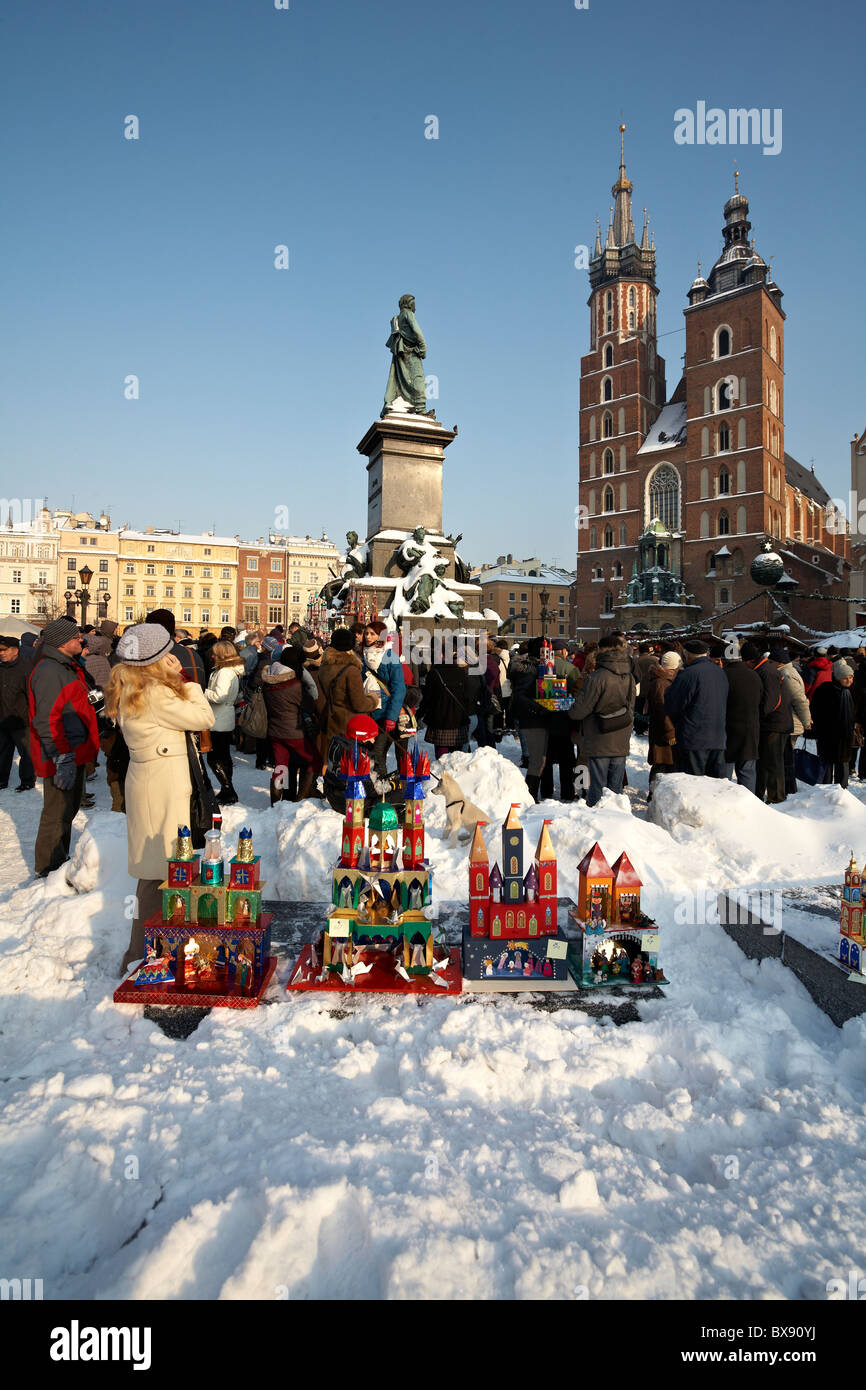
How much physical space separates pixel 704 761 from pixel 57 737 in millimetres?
6624

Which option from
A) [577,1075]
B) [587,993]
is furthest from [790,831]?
[577,1075]

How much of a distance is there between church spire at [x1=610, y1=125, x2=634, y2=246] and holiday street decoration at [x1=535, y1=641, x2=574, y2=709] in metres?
75.5

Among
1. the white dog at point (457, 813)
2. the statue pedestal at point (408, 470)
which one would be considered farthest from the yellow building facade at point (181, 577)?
the white dog at point (457, 813)

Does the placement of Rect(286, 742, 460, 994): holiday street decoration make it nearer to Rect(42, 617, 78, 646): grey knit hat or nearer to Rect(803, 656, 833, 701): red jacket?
Rect(42, 617, 78, 646): grey knit hat

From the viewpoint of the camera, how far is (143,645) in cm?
408

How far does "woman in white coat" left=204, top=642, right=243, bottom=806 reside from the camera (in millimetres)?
7902

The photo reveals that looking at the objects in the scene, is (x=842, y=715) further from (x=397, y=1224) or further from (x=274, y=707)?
(x=397, y=1224)

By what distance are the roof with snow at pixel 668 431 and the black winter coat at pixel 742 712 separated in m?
57.0

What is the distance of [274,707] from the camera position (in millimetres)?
7738

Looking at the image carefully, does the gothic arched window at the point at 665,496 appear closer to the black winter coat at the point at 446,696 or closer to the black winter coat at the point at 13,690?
the black winter coat at the point at 446,696

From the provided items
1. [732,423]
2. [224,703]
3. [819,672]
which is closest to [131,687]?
[224,703]
